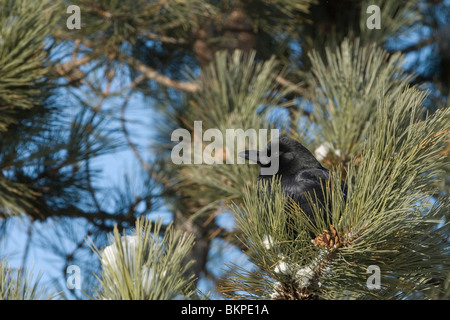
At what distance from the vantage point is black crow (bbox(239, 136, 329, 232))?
178cm

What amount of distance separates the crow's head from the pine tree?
106 millimetres

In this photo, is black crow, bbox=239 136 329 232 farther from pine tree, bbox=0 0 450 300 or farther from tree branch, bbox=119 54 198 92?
tree branch, bbox=119 54 198 92

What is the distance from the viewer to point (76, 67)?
9.93 ft

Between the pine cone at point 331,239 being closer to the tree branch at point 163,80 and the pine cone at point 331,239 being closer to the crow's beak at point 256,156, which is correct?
the crow's beak at point 256,156

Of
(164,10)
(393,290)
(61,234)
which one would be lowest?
(393,290)

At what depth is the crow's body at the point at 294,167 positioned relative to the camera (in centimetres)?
177

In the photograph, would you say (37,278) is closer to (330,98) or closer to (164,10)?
(330,98)

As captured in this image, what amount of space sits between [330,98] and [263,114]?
0.30 meters

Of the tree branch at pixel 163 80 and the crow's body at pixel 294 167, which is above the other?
the tree branch at pixel 163 80

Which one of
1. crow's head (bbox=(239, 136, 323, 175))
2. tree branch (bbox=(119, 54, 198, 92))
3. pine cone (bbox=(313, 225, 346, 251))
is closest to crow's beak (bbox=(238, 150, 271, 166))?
crow's head (bbox=(239, 136, 323, 175))

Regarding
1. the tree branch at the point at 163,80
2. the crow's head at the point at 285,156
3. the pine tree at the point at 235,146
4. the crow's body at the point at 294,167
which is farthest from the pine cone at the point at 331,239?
the tree branch at the point at 163,80

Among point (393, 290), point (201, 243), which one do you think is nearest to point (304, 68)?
point (201, 243)

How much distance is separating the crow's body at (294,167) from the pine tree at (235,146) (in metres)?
0.08

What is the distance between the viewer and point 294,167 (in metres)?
1.90
